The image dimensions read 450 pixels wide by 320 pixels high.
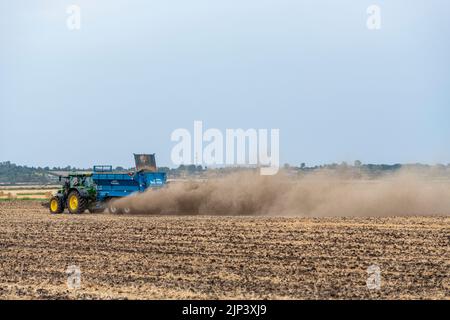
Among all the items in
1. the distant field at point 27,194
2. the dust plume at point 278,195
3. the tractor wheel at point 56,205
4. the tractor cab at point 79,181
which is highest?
the tractor cab at point 79,181

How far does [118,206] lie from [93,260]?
60.5 feet

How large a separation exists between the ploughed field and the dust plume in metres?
4.52

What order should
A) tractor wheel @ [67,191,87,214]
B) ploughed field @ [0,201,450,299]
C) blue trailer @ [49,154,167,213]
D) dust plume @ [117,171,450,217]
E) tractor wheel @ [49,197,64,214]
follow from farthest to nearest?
tractor wheel @ [49,197,64,214], tractor wheel @ [67,191,87,214], blue trailer @ [49,154,167,213], dust plume @ [117,171,450,217], ploughed field @ [0,201,450,299]

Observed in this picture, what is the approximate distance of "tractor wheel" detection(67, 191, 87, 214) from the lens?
140 feet

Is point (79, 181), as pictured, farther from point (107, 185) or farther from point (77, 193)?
point (107, 185)

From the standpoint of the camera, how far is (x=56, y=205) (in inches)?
1747

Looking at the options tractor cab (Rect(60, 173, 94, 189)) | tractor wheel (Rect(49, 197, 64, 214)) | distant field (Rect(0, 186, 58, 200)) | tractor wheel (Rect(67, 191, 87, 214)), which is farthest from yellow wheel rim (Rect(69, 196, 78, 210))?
distant field (Rect(0, 186, 58, 200))

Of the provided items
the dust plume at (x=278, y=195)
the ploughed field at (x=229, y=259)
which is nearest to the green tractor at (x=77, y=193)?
the dust plume at (x=278, y=195)

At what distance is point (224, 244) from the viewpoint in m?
26.1

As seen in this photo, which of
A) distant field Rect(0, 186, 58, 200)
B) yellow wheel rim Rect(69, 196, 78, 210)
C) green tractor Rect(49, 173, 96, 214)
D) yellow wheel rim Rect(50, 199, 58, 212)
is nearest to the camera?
green tractor Rect(49, 173, 96, 214)

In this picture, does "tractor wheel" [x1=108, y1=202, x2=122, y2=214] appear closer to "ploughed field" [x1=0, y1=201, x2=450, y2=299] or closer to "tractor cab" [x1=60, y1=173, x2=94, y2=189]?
"tractor cab" [x1=60, y1=173, x2=94, y2=189]

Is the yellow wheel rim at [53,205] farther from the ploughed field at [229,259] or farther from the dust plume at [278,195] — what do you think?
the ploughed field at [229,259]

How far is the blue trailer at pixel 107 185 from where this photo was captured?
41062 millimetres
